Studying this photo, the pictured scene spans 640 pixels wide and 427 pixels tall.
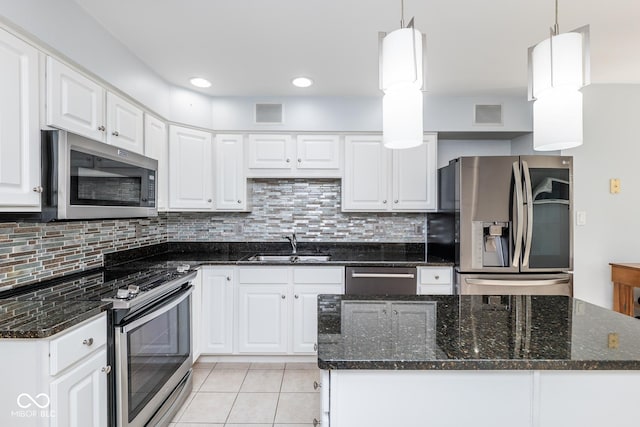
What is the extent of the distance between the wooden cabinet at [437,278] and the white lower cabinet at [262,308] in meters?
0.69

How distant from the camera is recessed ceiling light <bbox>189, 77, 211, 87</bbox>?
8.76 ft

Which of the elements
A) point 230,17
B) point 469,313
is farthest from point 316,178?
point 469,313

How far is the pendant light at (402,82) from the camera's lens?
105 cm

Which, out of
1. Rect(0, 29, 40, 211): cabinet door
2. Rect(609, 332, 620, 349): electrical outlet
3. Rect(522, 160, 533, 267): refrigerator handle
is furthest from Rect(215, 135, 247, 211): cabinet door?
Rect(609, 332, 620, 349): electrical outlet

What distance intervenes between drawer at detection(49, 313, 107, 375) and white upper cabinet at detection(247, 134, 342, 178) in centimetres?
185

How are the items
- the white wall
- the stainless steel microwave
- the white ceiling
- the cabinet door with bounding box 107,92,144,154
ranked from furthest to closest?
the white wall, the cabinet door with bounding box 107,92,144,154, the white ceiling, the stainless steel microwave

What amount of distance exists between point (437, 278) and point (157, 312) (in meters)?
2.07

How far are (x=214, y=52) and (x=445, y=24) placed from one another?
1.50 meters

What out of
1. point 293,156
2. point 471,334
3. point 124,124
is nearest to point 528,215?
point 471,334

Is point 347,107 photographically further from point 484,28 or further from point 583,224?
point 583,224

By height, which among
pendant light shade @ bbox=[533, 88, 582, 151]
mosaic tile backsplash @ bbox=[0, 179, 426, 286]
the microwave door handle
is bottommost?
the microwave door handle

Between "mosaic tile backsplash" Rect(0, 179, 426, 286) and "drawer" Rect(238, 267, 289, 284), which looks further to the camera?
"mosaic tile backsplash" Rect(0, 179, 426, 286)

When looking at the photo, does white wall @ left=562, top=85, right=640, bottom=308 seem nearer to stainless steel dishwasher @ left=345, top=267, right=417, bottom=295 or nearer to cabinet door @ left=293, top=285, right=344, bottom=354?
stainless steel dishwasher @ left=345, top=267, right=417, bottom=295

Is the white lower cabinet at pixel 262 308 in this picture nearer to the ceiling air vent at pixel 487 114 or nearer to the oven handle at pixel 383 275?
the oven handle at pixel 383 275
